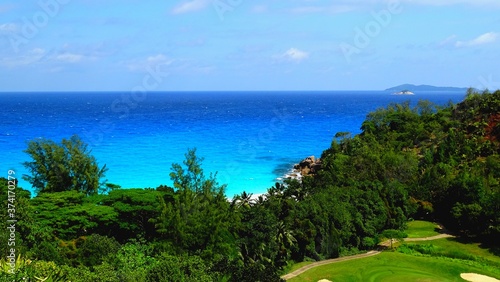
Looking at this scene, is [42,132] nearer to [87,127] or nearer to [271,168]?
[87,127]

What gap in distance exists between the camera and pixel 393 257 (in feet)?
130

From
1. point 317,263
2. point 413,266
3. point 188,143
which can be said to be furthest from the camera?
point 188,143

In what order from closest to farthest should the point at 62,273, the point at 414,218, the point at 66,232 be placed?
the point at 62,273 → the point at 66,232 → the point at 414,218

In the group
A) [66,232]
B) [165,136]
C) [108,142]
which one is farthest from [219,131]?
[66,232]

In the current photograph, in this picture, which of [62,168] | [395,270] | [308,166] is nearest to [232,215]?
[395,270]

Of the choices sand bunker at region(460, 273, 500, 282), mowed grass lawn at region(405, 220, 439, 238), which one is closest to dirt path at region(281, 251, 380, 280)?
mowed grass lawn at region(405, 220, 439, 238)

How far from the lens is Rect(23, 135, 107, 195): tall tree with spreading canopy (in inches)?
2029

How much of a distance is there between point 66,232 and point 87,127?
110872 mm

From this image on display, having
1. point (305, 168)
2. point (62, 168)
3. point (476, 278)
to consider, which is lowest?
point (476, 278)

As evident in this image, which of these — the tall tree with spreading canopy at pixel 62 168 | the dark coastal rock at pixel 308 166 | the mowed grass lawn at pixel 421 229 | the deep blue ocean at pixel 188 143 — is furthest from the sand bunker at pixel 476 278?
the dark coastal rock at pixel 308 166

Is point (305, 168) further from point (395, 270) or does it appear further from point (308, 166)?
point (395, 270)

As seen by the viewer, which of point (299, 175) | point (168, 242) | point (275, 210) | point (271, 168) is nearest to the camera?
point (168, 242)

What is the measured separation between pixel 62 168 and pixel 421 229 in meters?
40.2

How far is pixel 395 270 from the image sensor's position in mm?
36594
